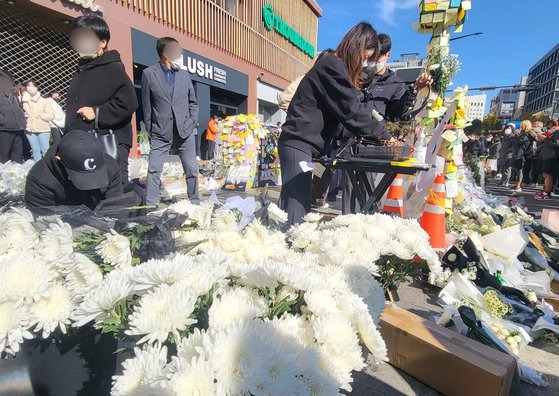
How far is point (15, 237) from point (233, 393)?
86cm

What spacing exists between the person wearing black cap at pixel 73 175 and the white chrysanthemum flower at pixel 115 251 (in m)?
0.68

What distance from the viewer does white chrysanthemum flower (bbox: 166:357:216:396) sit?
0.53 m

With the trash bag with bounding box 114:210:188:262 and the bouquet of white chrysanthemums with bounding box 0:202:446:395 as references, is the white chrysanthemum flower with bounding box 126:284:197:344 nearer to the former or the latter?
the bouquet of white chrysanthemums with bounding box 0:202:446:395

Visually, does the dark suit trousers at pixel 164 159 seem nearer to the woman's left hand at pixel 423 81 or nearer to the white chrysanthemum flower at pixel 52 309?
the woman's left hand at pixel 423 81

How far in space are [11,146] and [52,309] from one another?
6.37 meters

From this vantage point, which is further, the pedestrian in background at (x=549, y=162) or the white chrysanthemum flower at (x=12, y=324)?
the pedestrian in background at (x=549, y=162)

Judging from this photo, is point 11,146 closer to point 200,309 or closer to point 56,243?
point 56,243

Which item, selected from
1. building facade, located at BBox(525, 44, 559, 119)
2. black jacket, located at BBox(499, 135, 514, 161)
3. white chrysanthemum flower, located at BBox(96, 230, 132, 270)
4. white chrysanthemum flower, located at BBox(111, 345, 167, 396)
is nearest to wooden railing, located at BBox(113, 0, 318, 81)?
white chrysanthemum flower, located at BBox(96, 230, 132, 270)

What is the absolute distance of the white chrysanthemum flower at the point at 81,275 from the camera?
2.76ft

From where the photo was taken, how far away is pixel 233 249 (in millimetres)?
1159

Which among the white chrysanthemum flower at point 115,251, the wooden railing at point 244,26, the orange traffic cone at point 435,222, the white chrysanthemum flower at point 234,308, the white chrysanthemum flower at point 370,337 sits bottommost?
the orange traffic cone at point 435,222

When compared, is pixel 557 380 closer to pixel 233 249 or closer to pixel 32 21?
pixel 233 249

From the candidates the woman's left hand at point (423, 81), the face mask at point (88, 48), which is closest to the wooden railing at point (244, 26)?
the face mask at point (88, 48)

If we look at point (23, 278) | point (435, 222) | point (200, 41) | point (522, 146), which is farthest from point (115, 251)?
point (200, 41)
